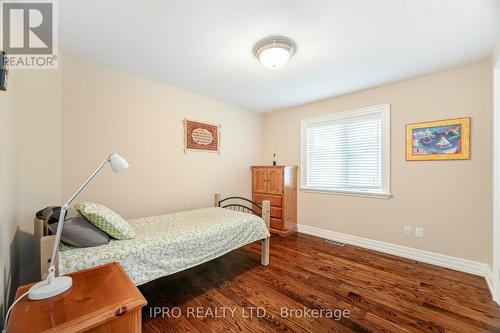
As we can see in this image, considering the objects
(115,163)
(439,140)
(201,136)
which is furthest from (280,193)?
(115,163)

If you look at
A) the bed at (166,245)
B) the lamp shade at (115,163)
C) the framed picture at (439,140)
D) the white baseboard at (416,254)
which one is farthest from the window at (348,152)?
the lamp shade at (115,163)

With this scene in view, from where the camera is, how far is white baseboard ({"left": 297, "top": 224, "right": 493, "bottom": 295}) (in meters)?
2.47

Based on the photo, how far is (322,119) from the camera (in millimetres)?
3869

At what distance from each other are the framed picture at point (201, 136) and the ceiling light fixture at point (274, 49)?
5.60ft

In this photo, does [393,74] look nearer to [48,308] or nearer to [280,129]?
[280,129]

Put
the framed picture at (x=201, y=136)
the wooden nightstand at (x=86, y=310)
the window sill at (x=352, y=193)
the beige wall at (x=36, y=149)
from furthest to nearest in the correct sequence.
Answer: the framed picture at (x=201, y=136) < the window sill at (x=352, y=193) < the beige wall at (x=36, y=149) < the wooden nightstand at (x=86, y=310)

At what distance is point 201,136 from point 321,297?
110 inches

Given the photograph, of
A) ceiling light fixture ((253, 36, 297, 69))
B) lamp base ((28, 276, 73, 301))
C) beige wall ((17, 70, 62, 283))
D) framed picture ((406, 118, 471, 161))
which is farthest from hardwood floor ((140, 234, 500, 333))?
ceiling light fixture ((253, 36, 297, 69))

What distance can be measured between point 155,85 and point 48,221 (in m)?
2.14

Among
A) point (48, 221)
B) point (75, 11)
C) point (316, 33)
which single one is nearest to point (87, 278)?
point (48, 221)

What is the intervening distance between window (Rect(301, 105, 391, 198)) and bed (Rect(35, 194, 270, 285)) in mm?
1760

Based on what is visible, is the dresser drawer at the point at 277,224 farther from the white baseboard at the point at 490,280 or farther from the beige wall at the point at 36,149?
the beige wall at the point at 36,149

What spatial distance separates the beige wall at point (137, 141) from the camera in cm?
241

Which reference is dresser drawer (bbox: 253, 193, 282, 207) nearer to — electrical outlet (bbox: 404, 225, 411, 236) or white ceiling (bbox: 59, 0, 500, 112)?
electrical outlet (bbox: 404, 225, 411, 236)
